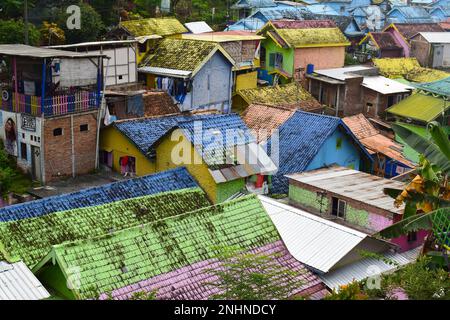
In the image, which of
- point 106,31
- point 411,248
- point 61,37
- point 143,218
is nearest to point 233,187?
point 143,218

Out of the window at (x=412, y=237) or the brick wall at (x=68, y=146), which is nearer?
the window at (x=412, y=237)

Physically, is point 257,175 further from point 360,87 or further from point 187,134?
point 360,87

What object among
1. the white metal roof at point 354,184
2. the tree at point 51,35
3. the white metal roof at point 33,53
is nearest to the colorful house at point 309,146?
the white metal roof at point 354,184

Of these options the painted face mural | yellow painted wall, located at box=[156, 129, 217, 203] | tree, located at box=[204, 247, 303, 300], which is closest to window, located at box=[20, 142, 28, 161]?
the painted face mural

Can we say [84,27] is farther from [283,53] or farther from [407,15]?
[407,15]

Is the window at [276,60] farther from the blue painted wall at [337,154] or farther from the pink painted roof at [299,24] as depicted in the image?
the blue painted wall at [337,154]

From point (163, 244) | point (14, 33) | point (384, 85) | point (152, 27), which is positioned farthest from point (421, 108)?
point (163, 244)
